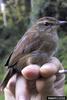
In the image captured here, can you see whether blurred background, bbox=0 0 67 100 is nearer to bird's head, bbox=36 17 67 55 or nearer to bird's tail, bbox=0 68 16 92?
bird's head, bbox=36 17 67 55

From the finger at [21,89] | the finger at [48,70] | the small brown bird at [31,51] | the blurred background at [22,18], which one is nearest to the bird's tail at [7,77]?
the small brown bird at [31,51]

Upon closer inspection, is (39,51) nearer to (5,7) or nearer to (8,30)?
(8,30)

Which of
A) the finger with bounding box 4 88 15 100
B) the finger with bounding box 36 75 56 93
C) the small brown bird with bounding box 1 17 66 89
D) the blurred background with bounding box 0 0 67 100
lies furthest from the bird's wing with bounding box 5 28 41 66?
the blurred background with bounding box 0 0 67 100

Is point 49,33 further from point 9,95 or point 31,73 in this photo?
point 31,73

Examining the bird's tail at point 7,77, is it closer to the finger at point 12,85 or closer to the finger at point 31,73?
the finger at point 12,85

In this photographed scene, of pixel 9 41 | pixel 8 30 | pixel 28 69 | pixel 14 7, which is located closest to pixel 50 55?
pixel 28 69
